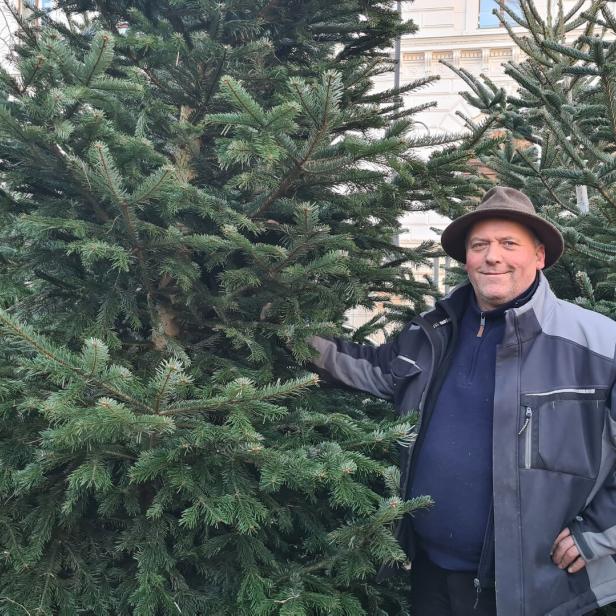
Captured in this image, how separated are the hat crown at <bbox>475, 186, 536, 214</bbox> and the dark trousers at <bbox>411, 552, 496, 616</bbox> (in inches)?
56.8

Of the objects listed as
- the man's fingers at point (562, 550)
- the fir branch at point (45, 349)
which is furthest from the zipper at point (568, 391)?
the fir branch at point (45, 349)

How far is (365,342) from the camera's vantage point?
328 centimetres

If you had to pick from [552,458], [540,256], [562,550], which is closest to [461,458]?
[552,458]

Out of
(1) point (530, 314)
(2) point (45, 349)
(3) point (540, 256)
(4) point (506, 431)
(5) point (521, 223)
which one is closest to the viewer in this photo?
(2) point (45, 349)

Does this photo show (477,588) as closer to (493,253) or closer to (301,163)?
(493,253)

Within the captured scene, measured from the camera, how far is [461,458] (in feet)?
7.44

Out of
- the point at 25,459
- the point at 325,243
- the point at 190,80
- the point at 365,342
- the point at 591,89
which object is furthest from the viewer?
the point at 591,89

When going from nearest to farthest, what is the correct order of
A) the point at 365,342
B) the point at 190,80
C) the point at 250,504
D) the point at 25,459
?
the point at 250,504 < the point at 25,459 < the point at 190,80 < the point at 365,342

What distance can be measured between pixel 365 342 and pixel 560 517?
→ 1.44 meters

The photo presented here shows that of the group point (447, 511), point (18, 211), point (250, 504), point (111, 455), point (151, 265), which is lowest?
point (447, 511)

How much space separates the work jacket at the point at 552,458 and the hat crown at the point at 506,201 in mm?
385

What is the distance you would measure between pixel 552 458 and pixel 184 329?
158cm

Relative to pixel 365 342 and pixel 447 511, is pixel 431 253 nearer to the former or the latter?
pixel 365 342

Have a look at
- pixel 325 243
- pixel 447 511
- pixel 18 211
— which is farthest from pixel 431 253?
pixel 18 211
